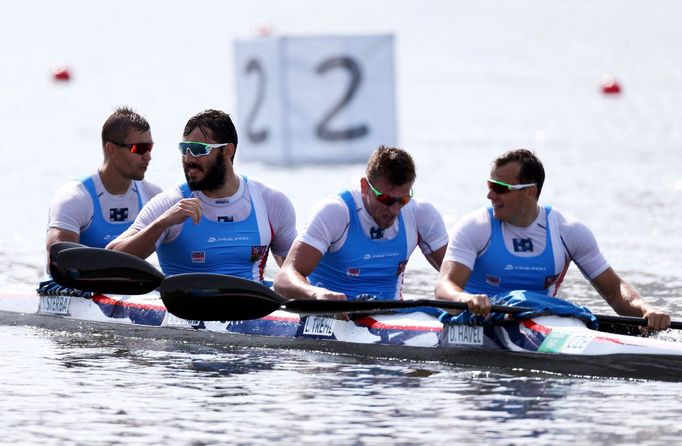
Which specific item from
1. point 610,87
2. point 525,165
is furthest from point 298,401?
point 610,87

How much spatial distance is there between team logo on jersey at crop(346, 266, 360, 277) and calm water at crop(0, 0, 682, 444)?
1.93 ft

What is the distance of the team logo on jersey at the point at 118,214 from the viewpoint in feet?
36.7

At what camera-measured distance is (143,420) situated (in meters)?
8.20

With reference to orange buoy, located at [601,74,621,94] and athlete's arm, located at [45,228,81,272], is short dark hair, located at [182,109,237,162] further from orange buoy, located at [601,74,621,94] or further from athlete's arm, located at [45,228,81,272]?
orange buoy, located at [601,74,621,94]

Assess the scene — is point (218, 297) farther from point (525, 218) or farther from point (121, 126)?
point (525, 218)

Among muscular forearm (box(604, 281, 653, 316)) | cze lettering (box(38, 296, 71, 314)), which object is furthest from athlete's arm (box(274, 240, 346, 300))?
cze lettering (box(38, 296, 71, 314))

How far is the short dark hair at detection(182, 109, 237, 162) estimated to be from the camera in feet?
33.8

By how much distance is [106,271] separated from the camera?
33.3 feet

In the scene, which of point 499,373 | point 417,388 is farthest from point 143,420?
point 499,373

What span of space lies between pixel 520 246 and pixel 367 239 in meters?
0.97

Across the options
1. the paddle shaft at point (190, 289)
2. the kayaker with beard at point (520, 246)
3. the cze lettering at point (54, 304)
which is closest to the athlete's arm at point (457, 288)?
the kayaker with beard at point (520, 246)

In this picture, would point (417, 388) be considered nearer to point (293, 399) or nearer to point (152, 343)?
point (293, 399)

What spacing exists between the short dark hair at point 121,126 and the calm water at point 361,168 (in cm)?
132

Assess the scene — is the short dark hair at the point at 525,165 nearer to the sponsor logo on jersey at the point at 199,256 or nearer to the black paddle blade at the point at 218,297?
the black paddle blade at the point at 218,297
